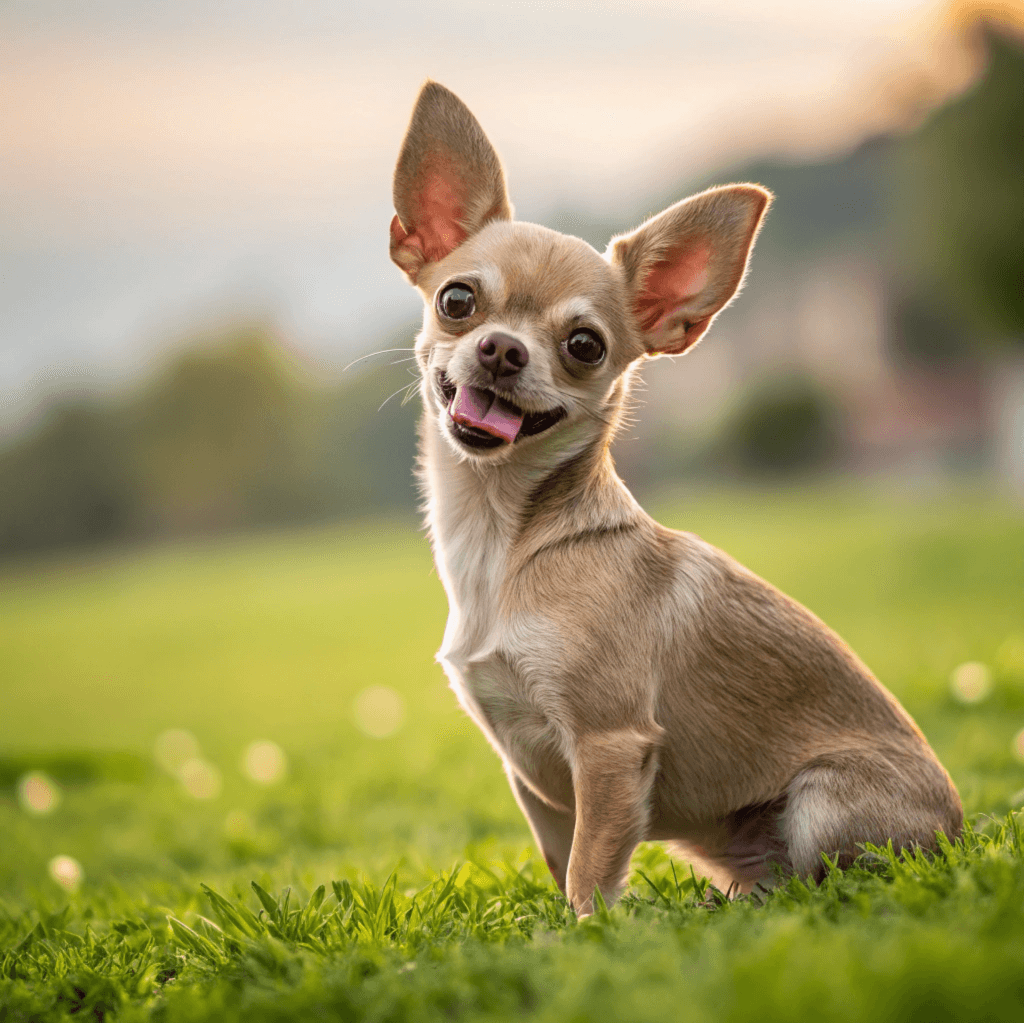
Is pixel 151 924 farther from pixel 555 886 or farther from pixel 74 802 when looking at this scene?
pixel 74 802

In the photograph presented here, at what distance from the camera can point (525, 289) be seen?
2.97 meters

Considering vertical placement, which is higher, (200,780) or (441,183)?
(441,183)

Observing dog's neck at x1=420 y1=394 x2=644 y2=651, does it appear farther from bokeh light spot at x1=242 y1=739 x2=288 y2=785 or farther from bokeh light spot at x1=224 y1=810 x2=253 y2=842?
bokeh light spot at x1=242 y1=739 x2=288 y2=785

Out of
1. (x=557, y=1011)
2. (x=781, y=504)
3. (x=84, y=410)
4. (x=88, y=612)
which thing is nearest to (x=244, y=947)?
(x=557, y=1011)

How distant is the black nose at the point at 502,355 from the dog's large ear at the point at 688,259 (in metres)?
0.60

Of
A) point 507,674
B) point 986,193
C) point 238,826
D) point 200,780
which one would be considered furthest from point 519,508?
point 986,193

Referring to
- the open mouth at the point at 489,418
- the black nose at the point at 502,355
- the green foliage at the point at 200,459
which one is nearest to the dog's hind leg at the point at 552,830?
the open mouth at the point at 489,418

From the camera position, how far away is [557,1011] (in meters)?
1.71

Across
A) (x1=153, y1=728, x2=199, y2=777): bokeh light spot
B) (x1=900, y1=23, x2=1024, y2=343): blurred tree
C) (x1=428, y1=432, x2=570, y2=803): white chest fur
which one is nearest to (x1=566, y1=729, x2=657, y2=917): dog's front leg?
(x1=428, y1=432, x2=570, y2=803): white chest fur

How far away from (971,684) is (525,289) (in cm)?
452

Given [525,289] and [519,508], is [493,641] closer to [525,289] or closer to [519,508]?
[519,508]

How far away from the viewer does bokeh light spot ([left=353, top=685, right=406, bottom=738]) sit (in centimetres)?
832

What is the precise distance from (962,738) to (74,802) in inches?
214

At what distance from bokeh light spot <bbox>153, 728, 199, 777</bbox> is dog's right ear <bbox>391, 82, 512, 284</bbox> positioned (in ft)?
16.8
